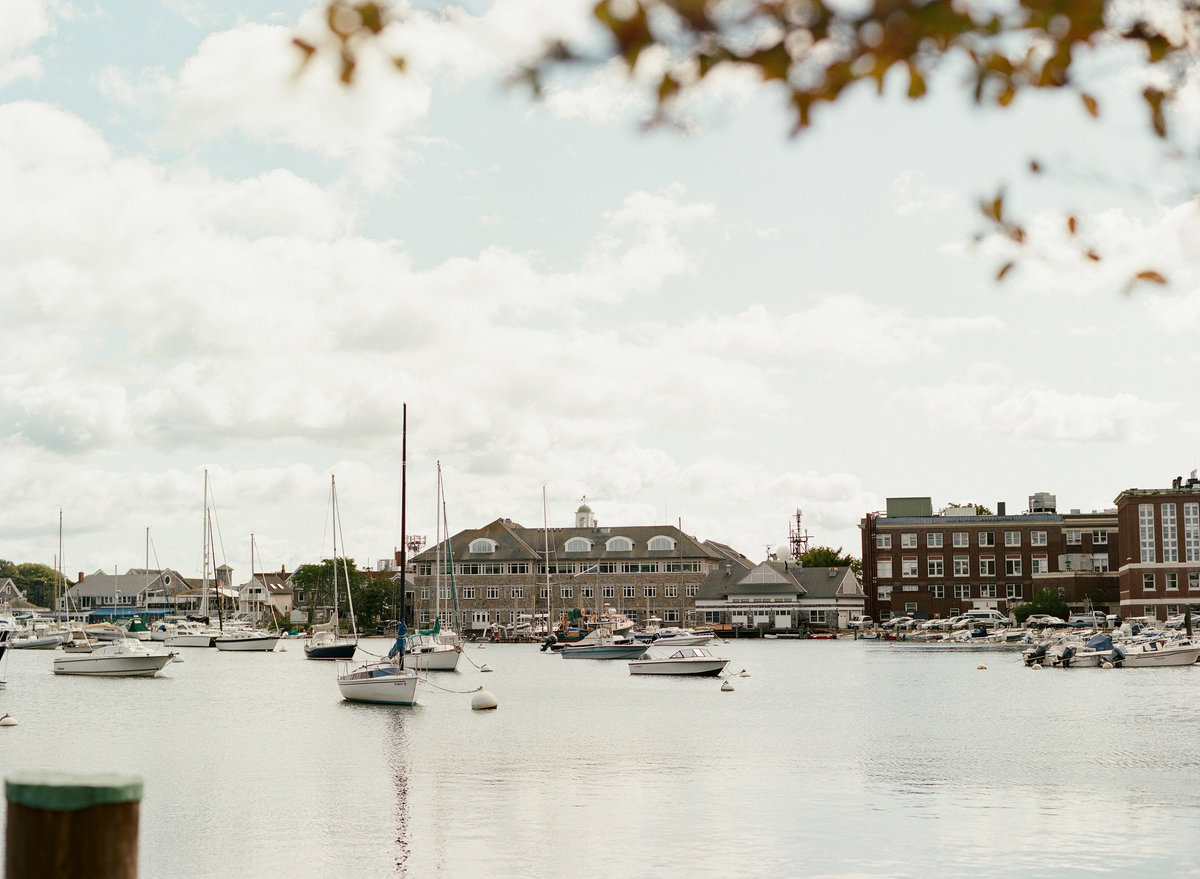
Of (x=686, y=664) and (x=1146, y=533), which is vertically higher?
(x=1146, y=533)

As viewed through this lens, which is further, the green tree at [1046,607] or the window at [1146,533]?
the green tree at [1046,607]

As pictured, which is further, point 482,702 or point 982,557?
point 982,557

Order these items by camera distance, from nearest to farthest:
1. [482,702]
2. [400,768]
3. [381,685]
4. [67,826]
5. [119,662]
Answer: [67,826] < [400,768] < [482,702] < [381,685] < [119,662]

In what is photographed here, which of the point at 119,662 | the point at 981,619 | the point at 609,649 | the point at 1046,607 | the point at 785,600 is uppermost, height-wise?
the point at 785,600

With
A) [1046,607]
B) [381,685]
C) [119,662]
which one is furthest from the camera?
[1046,607]

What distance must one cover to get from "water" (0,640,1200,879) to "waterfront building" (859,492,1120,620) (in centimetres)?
8478

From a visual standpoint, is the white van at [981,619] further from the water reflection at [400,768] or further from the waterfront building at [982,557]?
the water reflection at [400,768]

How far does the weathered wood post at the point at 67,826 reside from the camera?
5.30 meters

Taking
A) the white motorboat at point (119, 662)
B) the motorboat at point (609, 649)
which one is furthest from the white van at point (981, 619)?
the white motorboat at point (119, 662)

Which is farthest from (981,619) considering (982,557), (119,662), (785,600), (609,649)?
(119,662)

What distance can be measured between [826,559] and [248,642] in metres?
95.4

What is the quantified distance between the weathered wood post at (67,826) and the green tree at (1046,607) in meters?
137

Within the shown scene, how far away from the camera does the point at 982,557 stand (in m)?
147

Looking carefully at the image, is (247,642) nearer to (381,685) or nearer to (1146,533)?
(381,685)
